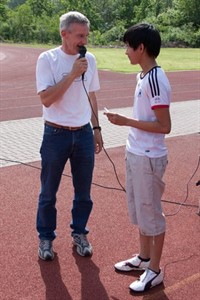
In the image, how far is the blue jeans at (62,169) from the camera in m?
3.97

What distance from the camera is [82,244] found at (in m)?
4.36

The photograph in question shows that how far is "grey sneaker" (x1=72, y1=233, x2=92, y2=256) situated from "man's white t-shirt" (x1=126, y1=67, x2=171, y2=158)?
3.90ft

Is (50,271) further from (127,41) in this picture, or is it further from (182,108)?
(182,108)

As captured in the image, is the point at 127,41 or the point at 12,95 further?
the point at 12,95

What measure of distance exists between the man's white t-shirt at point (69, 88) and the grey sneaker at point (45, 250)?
1.11 meters

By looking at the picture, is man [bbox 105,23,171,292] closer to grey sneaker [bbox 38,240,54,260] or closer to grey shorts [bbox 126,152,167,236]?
grey shorts [bbox 126,152,167,236]

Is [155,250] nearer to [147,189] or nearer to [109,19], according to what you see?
[147,189]

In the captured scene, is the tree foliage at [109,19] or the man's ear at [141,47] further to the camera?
the tree foliage at [109,19]

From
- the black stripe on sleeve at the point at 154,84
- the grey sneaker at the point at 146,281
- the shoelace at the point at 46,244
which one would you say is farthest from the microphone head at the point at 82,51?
the grey sneaker at the point at 146,281

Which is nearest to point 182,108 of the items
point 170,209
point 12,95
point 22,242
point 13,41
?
point 12,95

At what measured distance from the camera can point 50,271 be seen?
4.02 m

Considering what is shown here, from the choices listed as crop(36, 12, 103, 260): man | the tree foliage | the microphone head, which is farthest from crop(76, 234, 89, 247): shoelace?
the tree foliage

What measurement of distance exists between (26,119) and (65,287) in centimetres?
792

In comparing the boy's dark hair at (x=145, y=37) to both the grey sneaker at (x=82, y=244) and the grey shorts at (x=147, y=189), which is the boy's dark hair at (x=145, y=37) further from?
the grey sneaker at (x=82, y=244)
